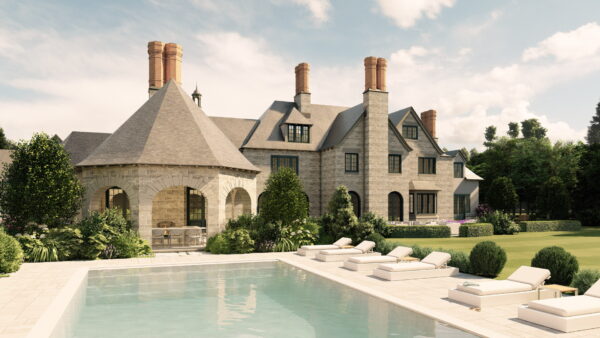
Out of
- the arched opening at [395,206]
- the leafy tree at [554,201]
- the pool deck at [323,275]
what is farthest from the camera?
the leafy tree at [554,201]

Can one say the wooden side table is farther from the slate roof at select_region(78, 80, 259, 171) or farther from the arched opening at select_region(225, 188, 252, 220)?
the arched opening at select_region(225, 188, 252, 220)

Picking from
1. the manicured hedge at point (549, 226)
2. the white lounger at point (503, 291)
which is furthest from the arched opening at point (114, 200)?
the manicured hedge at point (549, 226)

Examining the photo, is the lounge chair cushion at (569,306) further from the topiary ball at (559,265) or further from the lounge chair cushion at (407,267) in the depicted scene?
the lounge chair cushion at (407,267)

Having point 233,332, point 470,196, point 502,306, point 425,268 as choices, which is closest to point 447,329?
point 502,306

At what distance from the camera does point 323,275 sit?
1706 cm

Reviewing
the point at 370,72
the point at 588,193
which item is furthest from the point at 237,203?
the point at 588,193

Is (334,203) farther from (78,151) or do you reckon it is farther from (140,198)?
(78,151)

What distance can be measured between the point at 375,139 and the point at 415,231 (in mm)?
9530

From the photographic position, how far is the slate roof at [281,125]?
122 ft

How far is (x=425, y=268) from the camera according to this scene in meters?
16.2

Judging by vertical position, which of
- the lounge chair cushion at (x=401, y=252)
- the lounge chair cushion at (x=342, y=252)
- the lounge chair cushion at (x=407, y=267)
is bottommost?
the lounge chair cushion at (x=342, y=252)

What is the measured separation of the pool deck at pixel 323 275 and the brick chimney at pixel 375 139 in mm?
16679

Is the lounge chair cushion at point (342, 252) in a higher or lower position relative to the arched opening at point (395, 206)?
lower

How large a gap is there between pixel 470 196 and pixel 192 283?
43521 millimetres
